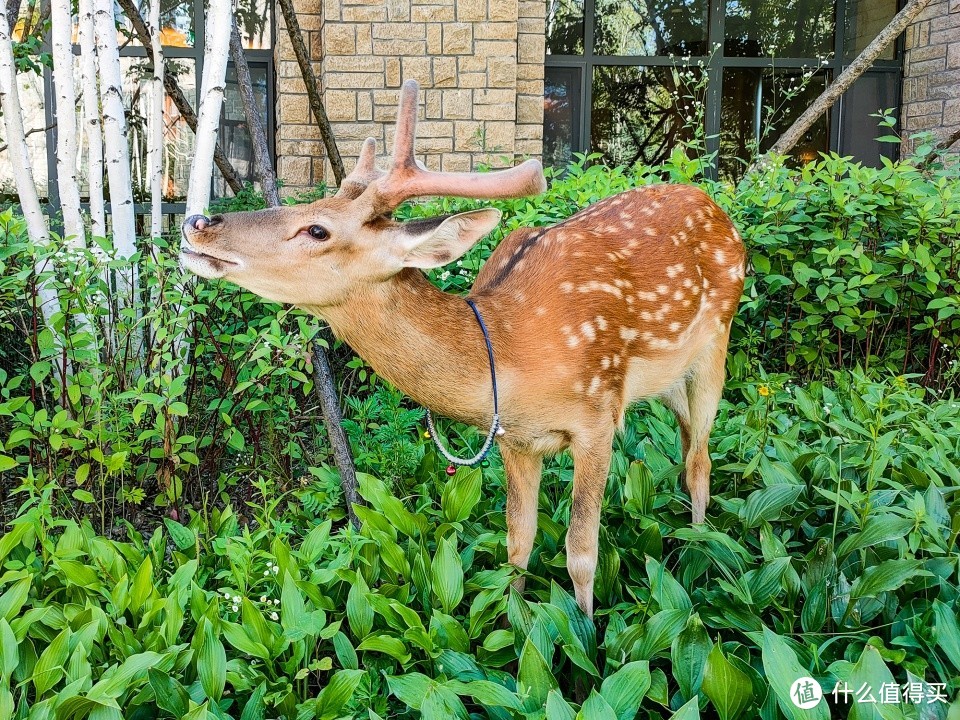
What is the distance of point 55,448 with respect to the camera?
3090 millimetres

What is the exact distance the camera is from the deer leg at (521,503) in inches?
111

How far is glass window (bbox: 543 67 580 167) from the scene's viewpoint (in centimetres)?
957

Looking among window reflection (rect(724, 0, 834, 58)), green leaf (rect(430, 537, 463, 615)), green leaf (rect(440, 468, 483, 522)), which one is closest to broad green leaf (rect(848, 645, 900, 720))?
green leaf (rect(430, 537, 463, 615))

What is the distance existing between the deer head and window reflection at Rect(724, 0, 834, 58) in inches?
342

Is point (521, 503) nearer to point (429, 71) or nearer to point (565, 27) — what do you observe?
point (429, 71)

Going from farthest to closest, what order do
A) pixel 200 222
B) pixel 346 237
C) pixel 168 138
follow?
pixel 168 138
pixel 346 237
pixel 200 222

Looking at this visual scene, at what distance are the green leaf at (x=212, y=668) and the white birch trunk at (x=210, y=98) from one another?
1948 mm

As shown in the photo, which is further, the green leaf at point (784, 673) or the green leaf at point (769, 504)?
the green leaf at point (769, 504)

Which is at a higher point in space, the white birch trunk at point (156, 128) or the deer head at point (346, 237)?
the white birch trunk at point (156, 128)

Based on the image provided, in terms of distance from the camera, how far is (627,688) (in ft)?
7.64

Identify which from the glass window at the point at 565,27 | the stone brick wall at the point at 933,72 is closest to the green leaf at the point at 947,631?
the stone brick wall at the point at 933,72

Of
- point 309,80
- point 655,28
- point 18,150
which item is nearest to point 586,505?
point 18,150

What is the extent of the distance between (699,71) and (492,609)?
8.38m

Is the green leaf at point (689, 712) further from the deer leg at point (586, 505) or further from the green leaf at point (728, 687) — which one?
the deer leg at point (586, 505)
